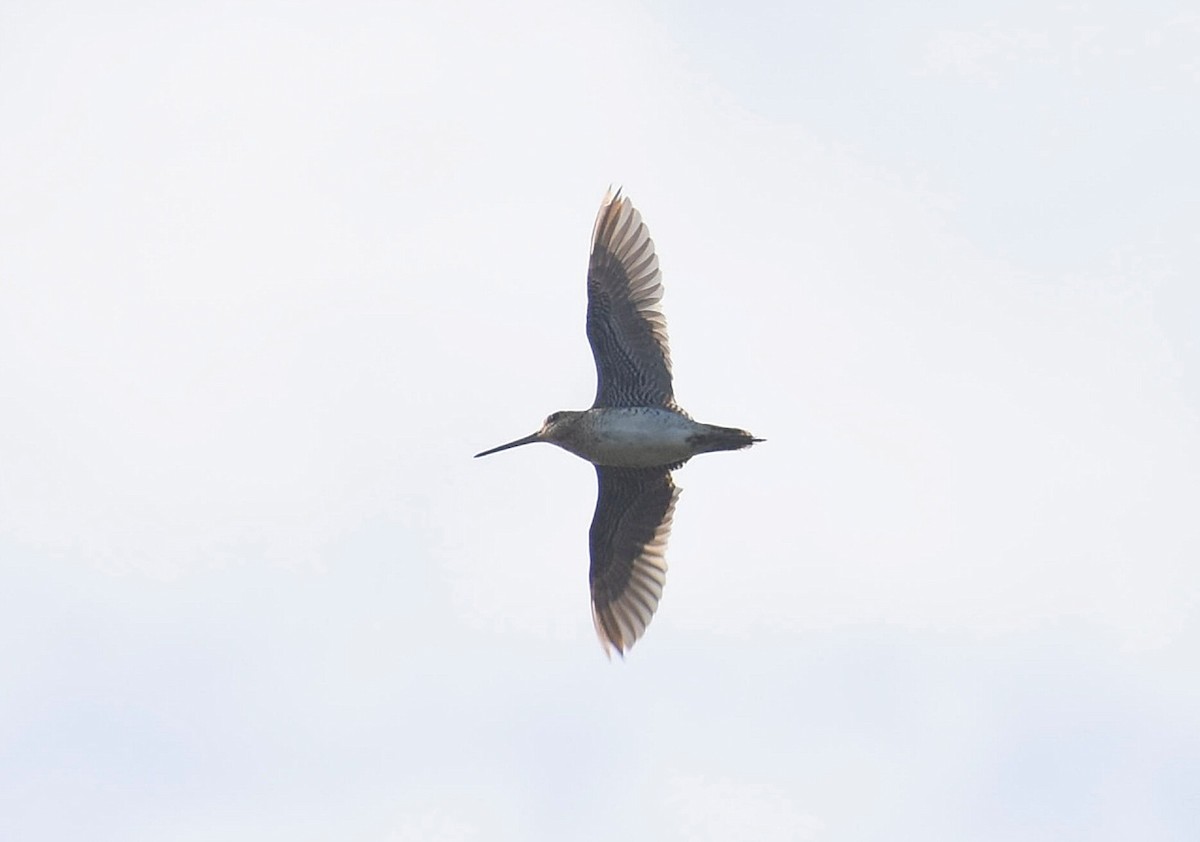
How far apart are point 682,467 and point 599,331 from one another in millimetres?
1609

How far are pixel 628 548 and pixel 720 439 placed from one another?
2.08 metres

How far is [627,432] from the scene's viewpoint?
20781 mm

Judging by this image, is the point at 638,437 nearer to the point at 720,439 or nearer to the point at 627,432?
the point at 627,432

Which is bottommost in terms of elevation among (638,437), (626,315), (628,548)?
(628,548)

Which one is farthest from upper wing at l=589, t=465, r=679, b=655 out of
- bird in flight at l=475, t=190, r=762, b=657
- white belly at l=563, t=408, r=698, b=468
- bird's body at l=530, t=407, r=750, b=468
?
white belly at l=563, t=408, r=698, b=468

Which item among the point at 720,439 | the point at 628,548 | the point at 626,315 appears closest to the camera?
the point at 720,439

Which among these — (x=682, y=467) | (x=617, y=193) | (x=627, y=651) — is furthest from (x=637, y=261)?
(x=627, y=651)

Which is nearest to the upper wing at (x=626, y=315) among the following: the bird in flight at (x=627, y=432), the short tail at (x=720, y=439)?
the bird in flight at (x=627, y=432)

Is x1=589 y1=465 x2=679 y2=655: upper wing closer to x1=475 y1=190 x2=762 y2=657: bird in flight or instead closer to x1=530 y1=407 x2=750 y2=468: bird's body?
x1=475 y1=190 x2=762 y2=657: bird in flight

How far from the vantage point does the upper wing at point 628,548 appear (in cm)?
2177

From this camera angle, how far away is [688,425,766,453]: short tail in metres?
20.3

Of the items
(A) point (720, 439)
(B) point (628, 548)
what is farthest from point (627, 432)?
(B) point (628, 548)

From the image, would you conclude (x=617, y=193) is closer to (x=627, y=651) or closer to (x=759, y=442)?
(x=759, y=442)

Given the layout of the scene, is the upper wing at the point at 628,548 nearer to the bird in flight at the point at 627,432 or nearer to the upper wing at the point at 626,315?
the bird in flight at the point at 627,432
